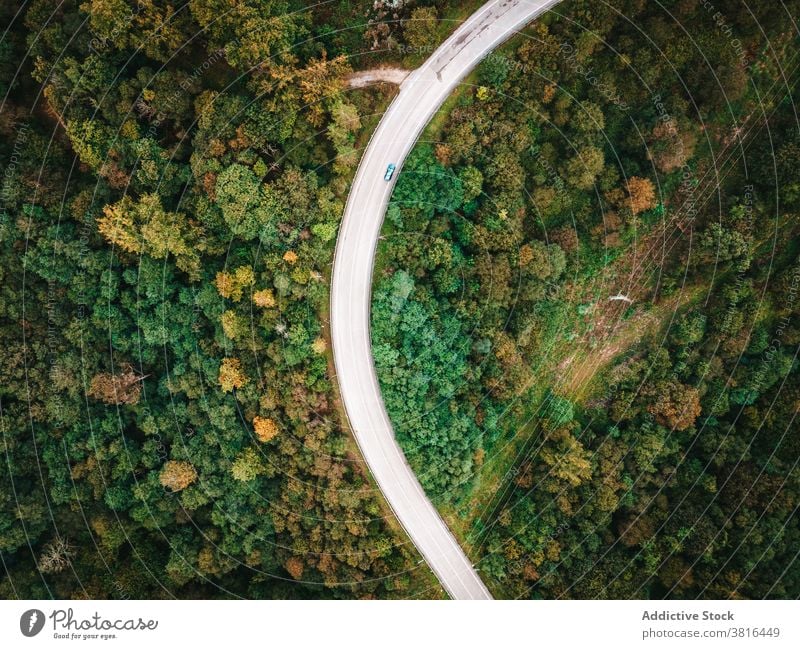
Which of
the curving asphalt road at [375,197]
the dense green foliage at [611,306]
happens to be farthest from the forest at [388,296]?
the curving asphalt road at [375,197]

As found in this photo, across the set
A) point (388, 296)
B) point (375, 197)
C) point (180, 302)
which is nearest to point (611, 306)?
point (388, 296)

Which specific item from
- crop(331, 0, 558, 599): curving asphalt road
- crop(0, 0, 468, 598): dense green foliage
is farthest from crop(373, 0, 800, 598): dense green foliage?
crop(0, 0, 468, 598): dense green foliage

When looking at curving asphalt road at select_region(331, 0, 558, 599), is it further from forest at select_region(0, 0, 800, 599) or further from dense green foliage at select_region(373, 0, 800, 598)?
dense green foliage at select_region(373, 0, 800, 598)

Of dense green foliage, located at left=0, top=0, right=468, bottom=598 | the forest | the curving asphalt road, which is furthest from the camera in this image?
the curving asphalt road

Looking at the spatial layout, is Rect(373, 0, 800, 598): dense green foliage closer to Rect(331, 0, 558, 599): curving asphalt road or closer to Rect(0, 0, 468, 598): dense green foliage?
Rect(331, 0, 558, 599): curving asphalt road

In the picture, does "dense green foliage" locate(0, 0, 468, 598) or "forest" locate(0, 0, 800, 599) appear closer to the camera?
"dense green foliage" locate(0, 0, 468, 598)

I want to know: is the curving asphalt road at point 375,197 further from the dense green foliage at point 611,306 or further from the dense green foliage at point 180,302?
the dense green foliage at point 180,302

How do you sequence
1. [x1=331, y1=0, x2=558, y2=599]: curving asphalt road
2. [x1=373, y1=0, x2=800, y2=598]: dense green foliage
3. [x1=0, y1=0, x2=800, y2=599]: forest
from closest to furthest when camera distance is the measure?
[x1=0, y1=0, x2=800, y2=599]: forest → [x1=331, y1=0, x2=558, y2=599]: curving asphalt road → [x1=373, y1=0, x2=800, y2=598]: dense green foliage
